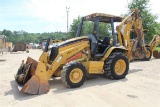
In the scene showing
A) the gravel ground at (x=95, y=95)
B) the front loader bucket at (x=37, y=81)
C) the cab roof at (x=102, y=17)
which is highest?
the cab roof at (x=102, y=17)

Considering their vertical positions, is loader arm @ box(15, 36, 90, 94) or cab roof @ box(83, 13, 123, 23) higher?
cab roof @ box(83, 13, 123, 23)

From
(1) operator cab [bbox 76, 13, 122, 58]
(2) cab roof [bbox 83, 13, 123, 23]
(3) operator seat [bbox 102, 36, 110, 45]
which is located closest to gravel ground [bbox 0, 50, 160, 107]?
(1) operator cab [bbox 76, 13, 122, 58]

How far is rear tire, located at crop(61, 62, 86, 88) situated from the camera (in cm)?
730

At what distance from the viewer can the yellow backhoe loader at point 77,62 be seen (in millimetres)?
7102

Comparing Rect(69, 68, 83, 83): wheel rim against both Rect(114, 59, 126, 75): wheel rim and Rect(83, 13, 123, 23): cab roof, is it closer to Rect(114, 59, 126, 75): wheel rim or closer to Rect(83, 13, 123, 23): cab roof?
Rect(114, 59, 126, 75): wheel rim

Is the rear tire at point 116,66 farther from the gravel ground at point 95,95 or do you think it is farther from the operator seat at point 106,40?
the operator seat at point 106,40

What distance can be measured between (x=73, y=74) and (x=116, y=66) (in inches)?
81.6

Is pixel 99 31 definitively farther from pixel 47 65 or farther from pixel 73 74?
pixel 47 65

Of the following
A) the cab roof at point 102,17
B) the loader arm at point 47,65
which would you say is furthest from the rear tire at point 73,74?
the cab roof at point 102,17

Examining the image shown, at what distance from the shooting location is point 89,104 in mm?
5891

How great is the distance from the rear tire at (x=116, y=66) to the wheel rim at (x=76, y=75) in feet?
4.36

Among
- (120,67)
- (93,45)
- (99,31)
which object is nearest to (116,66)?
(120,67)

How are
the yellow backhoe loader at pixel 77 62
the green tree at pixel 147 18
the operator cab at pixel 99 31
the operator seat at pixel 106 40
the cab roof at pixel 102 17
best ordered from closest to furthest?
the yellow backhoe loader at pixel 77 62 → the operator cab at pixel 99 31 → the cab roof at pixel 102 17 → the operator seat at pixel 106 40 → the green tree at pixel 147 18

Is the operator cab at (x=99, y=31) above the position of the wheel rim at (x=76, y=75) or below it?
above
